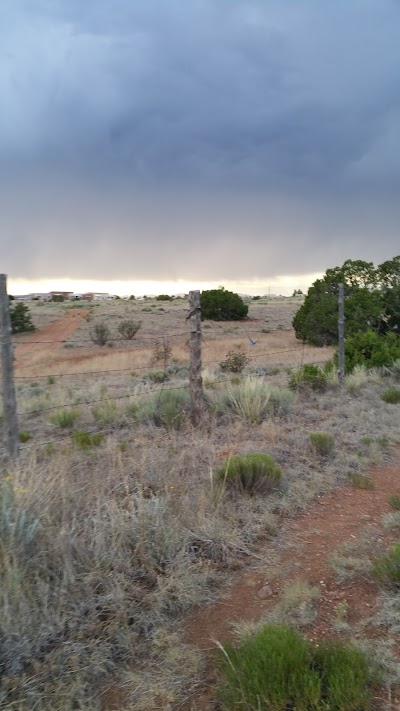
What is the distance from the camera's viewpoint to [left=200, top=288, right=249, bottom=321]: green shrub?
139ft

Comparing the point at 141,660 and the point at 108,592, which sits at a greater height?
the point at 108,592

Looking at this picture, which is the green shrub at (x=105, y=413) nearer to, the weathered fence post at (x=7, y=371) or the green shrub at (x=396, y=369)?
the weathered fence post at (x=7, y=371)

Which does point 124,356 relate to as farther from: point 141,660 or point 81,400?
point 141,660

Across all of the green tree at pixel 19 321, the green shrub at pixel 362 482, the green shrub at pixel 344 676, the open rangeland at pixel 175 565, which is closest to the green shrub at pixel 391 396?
the open rangeland at pixel 175 565

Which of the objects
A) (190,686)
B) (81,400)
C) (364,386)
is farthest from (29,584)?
(364,386)

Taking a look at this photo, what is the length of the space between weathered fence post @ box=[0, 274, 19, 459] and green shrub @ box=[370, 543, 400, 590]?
3846 mm

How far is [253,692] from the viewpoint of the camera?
268 cm

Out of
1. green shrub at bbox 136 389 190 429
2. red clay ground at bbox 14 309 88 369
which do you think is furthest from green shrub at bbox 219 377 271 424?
red clay ground at bbox 14 309 88 369

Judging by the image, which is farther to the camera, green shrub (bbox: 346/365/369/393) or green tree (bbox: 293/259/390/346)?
green tree (bbox: 293/259/390/346)

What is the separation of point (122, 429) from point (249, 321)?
1389 inches

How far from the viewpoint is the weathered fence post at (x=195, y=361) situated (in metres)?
8.41

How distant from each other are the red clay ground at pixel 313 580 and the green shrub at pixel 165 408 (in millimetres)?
3340

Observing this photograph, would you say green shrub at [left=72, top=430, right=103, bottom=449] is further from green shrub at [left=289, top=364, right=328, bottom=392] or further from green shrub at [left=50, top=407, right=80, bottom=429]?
green shrub at [left=289, top=364, right=328, bottom=392]

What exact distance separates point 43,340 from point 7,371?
28.5 m
